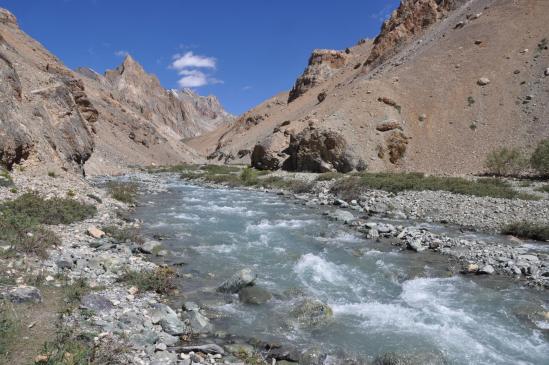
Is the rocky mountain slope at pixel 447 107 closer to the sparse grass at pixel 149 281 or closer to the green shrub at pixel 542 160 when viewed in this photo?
the green shrub at pixel 542 160

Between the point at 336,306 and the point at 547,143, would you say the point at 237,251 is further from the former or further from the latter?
the point at 547,143

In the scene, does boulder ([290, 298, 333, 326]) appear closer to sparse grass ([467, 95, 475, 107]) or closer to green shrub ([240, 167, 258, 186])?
green shrub ([240, 167, 258, 186])

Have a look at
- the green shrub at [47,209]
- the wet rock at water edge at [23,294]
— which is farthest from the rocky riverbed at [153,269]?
the green shrub at [47,209]

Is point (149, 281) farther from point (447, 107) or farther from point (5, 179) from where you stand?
point (447, 107)

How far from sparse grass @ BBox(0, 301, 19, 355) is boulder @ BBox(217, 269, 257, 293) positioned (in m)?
4.74

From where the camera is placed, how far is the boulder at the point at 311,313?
8.92 metres

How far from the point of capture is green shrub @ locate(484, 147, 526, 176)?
32406mm

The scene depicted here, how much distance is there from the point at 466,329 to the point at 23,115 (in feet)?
72.4

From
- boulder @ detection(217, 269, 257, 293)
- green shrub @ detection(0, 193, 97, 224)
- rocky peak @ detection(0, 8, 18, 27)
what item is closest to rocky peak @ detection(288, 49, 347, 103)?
rocky peak @ detection(0, 8, 18, 27)

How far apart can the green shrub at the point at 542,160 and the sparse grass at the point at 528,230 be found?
48.0 feet

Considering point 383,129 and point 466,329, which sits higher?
point 383,129

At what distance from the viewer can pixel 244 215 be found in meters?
22.1

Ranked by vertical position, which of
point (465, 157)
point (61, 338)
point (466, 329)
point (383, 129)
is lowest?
point (466, 329)

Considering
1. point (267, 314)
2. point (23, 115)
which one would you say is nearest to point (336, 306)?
point (267, 314)
